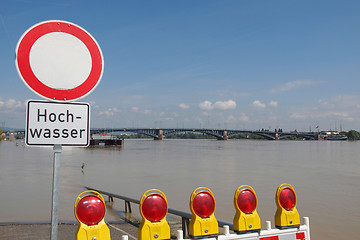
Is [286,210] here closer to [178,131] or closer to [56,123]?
[56,123]

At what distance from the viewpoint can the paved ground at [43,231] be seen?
6559 millimetres

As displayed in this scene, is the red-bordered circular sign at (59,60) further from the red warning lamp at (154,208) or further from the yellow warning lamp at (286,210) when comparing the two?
the yellow warning lamp at (286,210)

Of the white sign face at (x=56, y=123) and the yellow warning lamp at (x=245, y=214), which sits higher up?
the white sign face at (x=56, y=123)

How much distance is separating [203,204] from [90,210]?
1216mm

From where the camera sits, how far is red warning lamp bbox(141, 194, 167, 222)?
10.7 ft

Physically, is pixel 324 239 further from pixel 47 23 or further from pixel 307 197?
pixel 47 23

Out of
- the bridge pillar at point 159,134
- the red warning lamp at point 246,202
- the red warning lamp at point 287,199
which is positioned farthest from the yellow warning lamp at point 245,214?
the bridge pillar at point 159,134

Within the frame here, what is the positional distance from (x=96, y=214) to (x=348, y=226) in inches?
414

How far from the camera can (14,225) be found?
7.66 m

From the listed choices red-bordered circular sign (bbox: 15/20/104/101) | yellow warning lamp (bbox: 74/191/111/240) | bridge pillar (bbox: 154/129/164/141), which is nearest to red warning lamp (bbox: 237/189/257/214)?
yellow warning lamp (bbox: 74/191/111/240)

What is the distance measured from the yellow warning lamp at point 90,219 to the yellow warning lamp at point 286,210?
6.34ft

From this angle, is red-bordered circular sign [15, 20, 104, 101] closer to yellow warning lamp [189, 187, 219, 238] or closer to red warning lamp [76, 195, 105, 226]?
red warning lamp [76, 195, 105, 226]

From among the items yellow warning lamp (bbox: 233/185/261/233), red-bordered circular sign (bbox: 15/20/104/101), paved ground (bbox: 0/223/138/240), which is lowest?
paved ground (bbox: 0/223/138/240)

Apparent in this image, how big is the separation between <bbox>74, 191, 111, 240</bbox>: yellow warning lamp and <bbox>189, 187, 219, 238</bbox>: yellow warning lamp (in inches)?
35.8
